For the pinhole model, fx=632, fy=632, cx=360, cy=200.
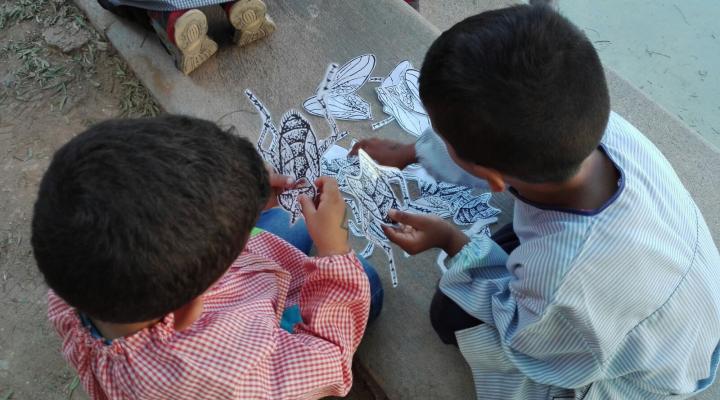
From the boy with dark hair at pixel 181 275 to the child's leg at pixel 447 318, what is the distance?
0.27 m

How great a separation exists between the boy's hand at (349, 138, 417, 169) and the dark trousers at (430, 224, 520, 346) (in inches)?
14.1

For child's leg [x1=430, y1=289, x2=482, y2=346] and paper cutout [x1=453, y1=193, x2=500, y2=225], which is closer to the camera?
child's leg [x1=430, y1=289, x2=482, y2=346]

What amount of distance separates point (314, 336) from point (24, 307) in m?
1.17

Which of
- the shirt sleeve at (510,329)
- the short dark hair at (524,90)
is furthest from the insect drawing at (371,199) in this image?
the short dark hair at (524,90)

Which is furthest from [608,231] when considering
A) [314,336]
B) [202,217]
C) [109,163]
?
[109,163]

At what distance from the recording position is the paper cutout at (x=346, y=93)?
2.13 metres

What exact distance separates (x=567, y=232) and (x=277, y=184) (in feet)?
2.57

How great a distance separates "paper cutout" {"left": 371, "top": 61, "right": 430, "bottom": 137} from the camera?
2.11m

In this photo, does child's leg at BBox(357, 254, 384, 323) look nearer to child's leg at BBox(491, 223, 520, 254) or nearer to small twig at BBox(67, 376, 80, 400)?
child's leg at BBox(491, 223, 520, 254)

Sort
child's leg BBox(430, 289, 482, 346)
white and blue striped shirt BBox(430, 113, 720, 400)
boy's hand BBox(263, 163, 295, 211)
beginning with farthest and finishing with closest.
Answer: boy's hand BBox(263, 163, 295, 211) < child's leg BBox(430, 289, 482, 346) < white and blue striped shirt BBox(430, 113, 720, 400)

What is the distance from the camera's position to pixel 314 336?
4.47ft

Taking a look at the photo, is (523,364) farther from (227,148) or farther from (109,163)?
(109,163)

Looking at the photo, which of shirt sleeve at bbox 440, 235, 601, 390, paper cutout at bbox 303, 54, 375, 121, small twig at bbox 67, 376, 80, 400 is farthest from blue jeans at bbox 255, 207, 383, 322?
small twig at bbox 67, 376, 80, 400

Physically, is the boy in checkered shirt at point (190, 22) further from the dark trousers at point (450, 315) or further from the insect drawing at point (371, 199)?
the dark trousers at point (450, 315)
